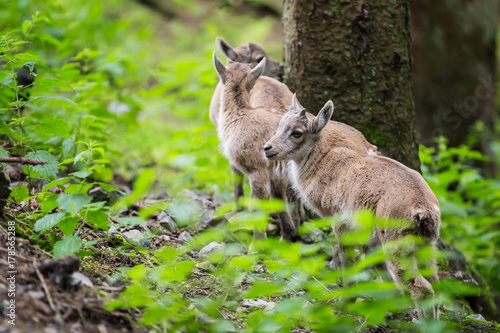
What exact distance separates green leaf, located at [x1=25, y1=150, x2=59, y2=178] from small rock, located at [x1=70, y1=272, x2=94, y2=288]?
1.06 metres

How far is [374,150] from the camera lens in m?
6.24

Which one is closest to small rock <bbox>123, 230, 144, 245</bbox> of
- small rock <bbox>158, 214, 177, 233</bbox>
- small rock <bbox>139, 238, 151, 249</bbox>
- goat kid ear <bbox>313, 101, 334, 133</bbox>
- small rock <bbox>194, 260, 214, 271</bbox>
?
small rock <bbox>139, 238, 151, 249</bbox>

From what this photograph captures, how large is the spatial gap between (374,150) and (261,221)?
129 inches

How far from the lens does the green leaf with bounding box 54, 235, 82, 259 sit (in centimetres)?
404

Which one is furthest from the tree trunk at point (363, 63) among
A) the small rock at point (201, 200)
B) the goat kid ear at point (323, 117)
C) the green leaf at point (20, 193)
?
the green leaf at point (20, 193)

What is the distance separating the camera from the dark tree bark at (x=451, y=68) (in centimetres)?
1130

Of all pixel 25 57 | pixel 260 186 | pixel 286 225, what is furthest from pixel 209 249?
pixel 25 57

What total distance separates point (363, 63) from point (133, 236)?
3621mm

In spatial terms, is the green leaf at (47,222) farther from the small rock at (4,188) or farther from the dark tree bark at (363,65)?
the dark tree bark at (363,65)

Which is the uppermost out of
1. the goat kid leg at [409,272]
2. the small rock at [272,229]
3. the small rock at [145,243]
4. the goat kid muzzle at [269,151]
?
the goat kid muzzle at [269,151]

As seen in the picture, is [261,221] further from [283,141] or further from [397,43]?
[397,43]

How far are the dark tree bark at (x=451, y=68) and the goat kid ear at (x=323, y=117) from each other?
610 centimetres

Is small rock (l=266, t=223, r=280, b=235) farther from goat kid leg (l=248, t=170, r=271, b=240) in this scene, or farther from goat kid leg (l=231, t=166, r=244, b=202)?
goat kid leg (l=231, t=166, r=244, b=202)

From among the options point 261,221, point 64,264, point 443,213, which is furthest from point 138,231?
point 443,213
